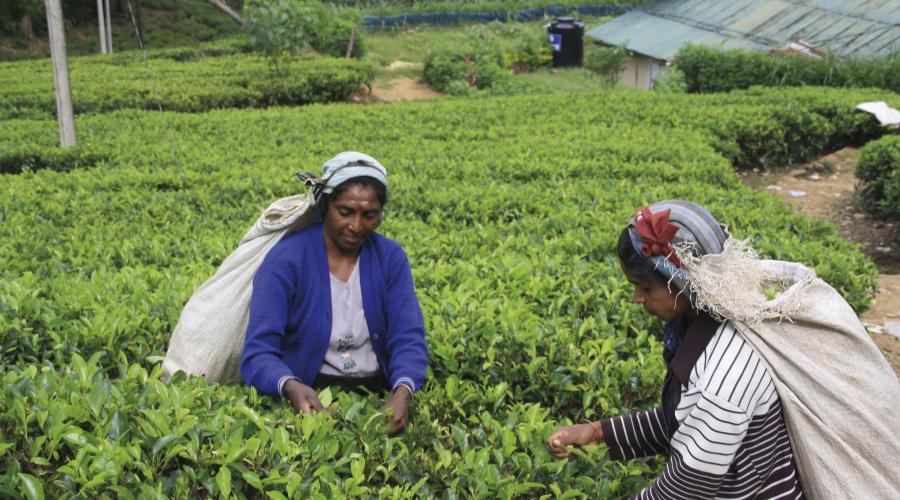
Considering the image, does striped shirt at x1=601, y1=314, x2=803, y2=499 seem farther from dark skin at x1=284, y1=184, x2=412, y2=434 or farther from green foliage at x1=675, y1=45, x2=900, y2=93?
green foliage at x1=675, y1=45, x2=900, y2=93

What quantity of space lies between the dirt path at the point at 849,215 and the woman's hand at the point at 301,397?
13.3 ft

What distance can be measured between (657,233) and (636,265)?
0.43 feet

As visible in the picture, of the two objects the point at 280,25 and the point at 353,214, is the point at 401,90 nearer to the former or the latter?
the point at 280,25

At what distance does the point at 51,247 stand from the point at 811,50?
51.8ft

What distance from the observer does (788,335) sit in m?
2.00

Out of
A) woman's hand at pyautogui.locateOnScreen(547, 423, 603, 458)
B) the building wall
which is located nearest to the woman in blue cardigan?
woman's hand at pyautogui.locateOnScreen(547, 423, 603, 458)

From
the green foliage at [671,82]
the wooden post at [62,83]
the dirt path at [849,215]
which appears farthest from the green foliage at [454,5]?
the wooden post at [62,83]

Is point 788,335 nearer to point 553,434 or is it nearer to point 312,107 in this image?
point 553,434

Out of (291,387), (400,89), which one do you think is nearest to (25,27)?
(400,89)

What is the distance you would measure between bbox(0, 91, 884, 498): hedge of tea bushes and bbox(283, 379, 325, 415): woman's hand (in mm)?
48

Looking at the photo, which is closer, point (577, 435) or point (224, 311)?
point (577, 435)

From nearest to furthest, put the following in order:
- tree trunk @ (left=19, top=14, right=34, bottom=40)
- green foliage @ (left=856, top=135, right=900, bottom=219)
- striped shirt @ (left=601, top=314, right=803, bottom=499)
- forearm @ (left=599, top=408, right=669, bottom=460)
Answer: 1. striped shirt @ (left=601, top=314, right=803, bottom=499)
2. forearm @ (left=599, top=408, right=669, bottom=460)
3. green foliage @ (left=856, top=135, right=900, bottom=219)
4. tree trunk @ (left=19, top=14, right=34, bottom=40)

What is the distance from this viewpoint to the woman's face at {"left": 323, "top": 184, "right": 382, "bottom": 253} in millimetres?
2867

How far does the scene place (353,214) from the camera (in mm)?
2871
